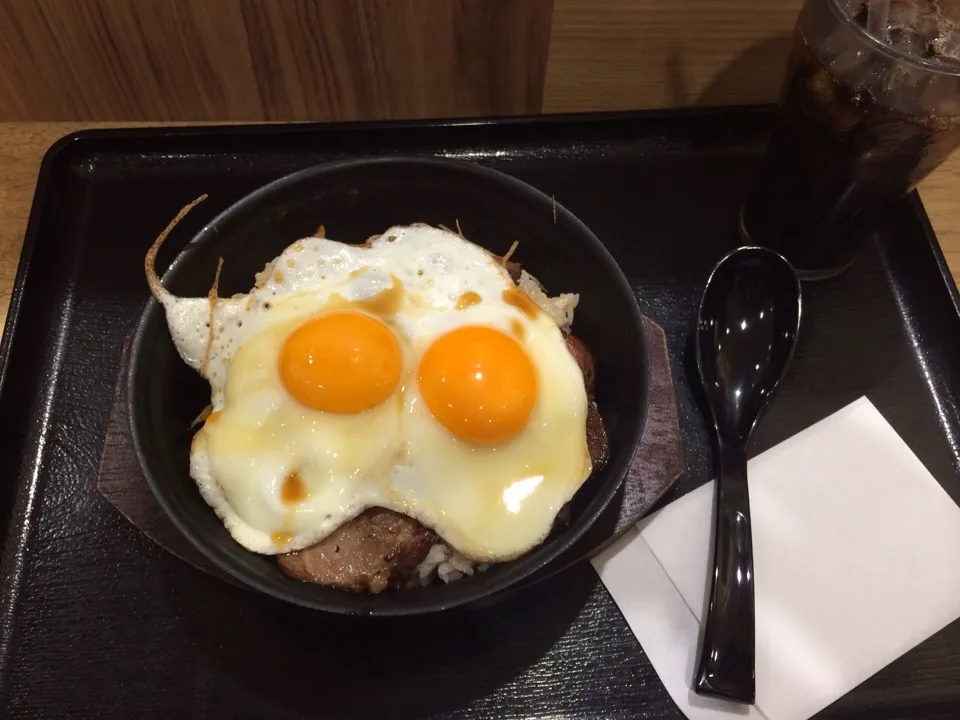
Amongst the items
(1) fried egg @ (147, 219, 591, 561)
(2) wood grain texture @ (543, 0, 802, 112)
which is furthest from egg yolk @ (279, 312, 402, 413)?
(2) wood grain texture @ (543, 0, 802, 112)

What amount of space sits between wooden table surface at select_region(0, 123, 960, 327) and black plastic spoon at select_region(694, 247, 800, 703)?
531 mm

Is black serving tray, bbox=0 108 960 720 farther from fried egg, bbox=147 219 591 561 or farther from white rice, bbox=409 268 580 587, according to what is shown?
fried egg, bbox=147 219 591 561

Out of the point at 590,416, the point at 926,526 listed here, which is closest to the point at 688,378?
the point at 590,416

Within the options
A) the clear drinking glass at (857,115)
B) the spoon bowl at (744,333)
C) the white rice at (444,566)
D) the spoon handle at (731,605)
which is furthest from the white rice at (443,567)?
the clear drinking glass at (857,115)

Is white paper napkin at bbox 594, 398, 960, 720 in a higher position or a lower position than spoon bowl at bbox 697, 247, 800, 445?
lower

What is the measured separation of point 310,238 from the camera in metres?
1.45

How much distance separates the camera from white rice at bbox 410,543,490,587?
1.31 m

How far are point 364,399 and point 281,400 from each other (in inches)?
6.0

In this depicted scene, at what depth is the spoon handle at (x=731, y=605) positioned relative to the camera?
4.13 ft

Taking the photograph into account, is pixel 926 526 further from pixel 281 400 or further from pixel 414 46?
pixel 414 46

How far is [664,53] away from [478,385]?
1.06 metres

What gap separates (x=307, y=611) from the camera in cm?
135

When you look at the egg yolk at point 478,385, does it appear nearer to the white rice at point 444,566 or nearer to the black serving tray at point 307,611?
the white rice at point 444,566

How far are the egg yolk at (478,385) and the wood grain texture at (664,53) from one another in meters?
0.86
